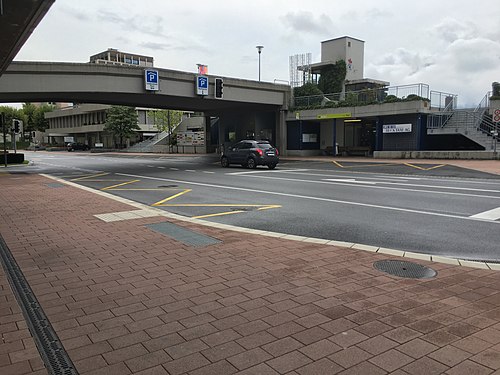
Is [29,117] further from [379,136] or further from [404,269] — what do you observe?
[404,269]

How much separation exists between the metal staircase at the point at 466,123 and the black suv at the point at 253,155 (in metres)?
14.3

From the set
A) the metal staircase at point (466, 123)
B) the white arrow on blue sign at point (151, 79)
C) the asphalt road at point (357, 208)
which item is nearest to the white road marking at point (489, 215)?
the asphalt road at point (357, 208)

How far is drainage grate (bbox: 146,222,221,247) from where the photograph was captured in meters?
7.29

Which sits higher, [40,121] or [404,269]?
[40,121]

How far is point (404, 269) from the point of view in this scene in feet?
18.9

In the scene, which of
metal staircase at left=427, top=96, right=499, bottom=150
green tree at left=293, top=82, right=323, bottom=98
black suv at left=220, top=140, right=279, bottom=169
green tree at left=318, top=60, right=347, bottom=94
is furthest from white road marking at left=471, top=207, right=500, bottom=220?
green tree at left=318, top=60, right=347, bottom=94

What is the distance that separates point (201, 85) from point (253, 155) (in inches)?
362

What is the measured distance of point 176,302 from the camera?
4.64m

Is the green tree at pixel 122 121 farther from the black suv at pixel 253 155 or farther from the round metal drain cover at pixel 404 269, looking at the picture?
the round metal drain cover at pixel 404 269

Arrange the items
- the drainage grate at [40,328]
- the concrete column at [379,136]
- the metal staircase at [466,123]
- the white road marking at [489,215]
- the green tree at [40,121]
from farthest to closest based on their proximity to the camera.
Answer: the green tree at [40,121], the concrete column at [379,136], the metal staircase at [466,123], the white road marking at [489,215], the drainage grate at [40,328]

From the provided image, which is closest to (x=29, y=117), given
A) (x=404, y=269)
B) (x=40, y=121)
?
(x=40, y=121)

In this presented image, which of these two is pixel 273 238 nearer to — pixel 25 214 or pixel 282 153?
pixel 25 214

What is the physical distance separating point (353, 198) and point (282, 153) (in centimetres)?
2884

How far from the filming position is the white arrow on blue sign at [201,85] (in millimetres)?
31359
